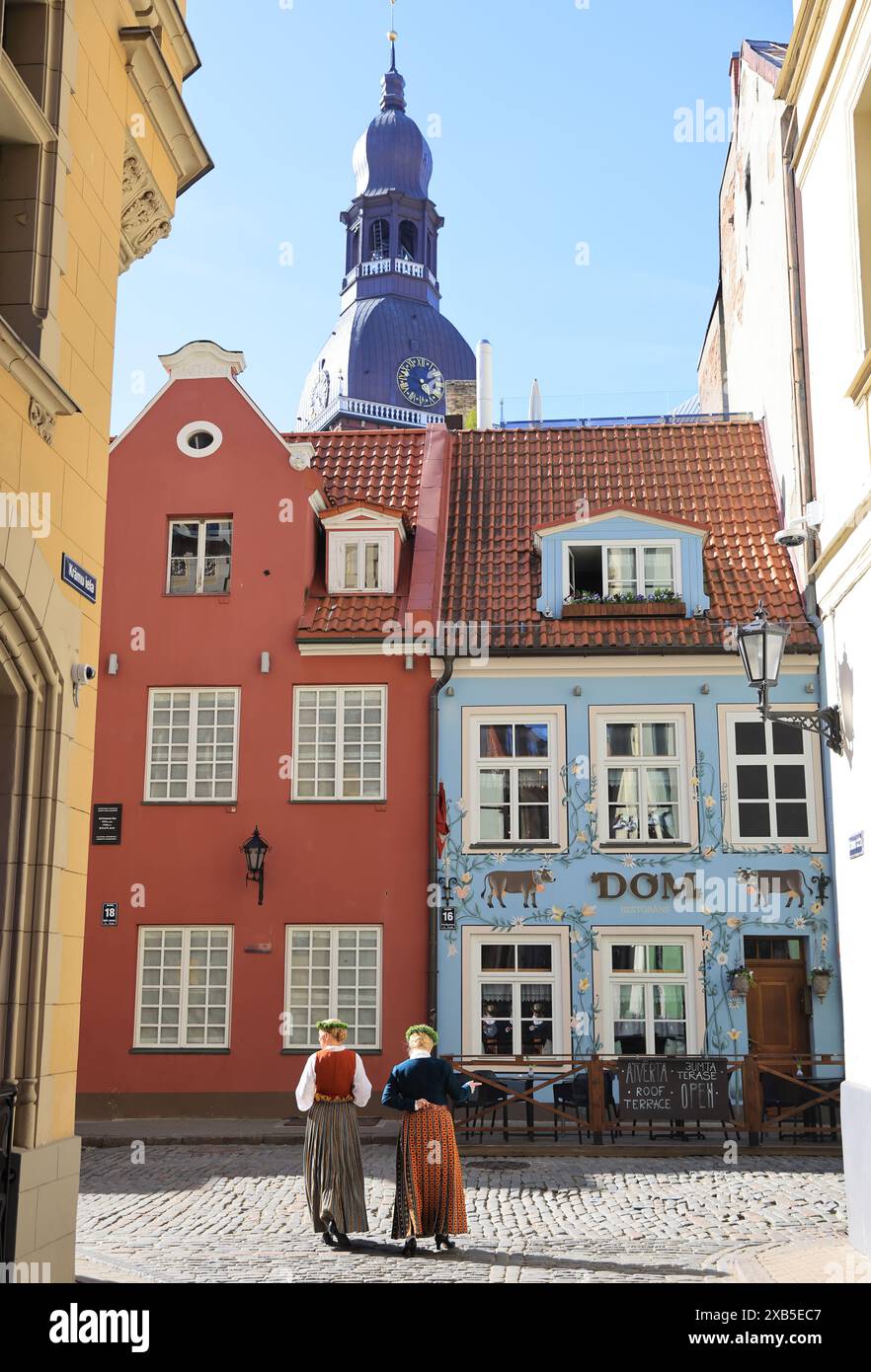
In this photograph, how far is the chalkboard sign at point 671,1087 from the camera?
16.0m

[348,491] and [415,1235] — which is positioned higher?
[348,491]

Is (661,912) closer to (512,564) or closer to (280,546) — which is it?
(512,564)

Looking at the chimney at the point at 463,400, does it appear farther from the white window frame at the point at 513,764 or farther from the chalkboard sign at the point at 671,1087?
the chalkboard sign at the point at 671,1087

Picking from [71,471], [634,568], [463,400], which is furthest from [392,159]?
[71,471]

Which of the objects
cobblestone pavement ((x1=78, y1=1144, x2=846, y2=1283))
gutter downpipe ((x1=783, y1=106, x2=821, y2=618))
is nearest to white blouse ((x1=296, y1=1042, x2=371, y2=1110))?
cobblestone pavement ((x1=78, y1=1144, x2=846, y2=1283))

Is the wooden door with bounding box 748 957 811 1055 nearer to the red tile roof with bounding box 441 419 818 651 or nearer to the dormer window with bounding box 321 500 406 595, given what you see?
the red tile roof with bounding box 441 419 818 651

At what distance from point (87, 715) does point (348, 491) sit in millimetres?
13861

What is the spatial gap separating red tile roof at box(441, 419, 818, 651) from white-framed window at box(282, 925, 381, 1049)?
481 centimetres

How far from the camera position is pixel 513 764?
1988cm

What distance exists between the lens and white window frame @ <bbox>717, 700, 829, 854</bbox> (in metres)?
19.1

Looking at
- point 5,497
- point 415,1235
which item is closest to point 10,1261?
point 415,1235

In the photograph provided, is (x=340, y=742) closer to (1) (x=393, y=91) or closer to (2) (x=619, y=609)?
(2) (x=619, y=609)

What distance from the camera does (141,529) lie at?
2097 cm

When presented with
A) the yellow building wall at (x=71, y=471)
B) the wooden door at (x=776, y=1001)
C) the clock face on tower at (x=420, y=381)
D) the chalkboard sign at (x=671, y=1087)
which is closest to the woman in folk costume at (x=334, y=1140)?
the yellow building wall at (x=71, y=471)
